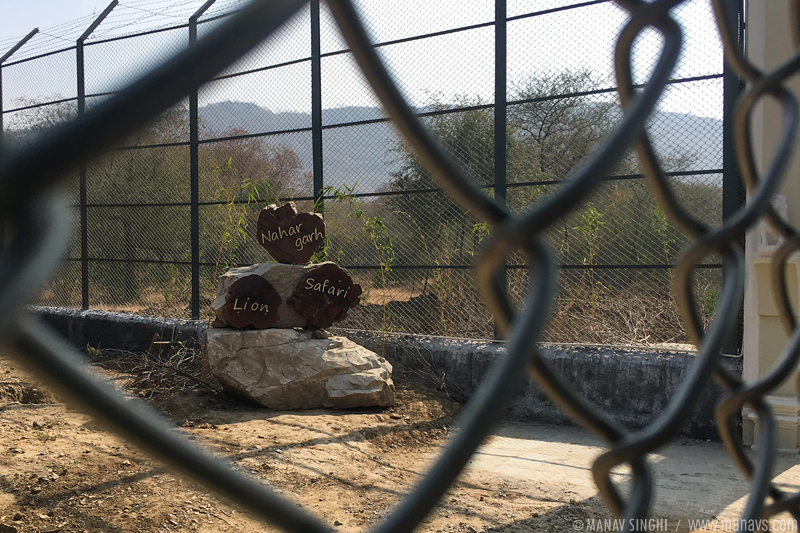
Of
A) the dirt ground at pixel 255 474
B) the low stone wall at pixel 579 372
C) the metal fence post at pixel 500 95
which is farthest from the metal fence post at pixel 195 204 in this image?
the metal fence post at pixel 500 95

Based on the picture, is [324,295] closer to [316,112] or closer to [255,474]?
[255,474]

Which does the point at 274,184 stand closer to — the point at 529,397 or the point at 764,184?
Result: the point at 529,397

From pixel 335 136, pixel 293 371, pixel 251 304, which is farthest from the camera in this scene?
pixel 335 136

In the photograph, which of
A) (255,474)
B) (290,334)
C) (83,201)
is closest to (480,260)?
(255,474)

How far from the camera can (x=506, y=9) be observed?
212 inches

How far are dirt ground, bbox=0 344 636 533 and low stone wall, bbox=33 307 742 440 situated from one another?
0.48 metres

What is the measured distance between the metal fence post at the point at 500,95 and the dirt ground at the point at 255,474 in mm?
1648

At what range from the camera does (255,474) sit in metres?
3.42

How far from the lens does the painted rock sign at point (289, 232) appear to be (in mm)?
5136

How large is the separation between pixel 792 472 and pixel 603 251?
9.19ft

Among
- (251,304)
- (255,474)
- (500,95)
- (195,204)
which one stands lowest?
(255,474)

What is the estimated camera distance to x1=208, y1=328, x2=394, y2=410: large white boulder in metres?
4.77

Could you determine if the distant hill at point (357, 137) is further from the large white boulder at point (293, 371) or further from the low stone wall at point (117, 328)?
the low stone wall at point (117, 328)

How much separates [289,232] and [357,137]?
167 centimetres
